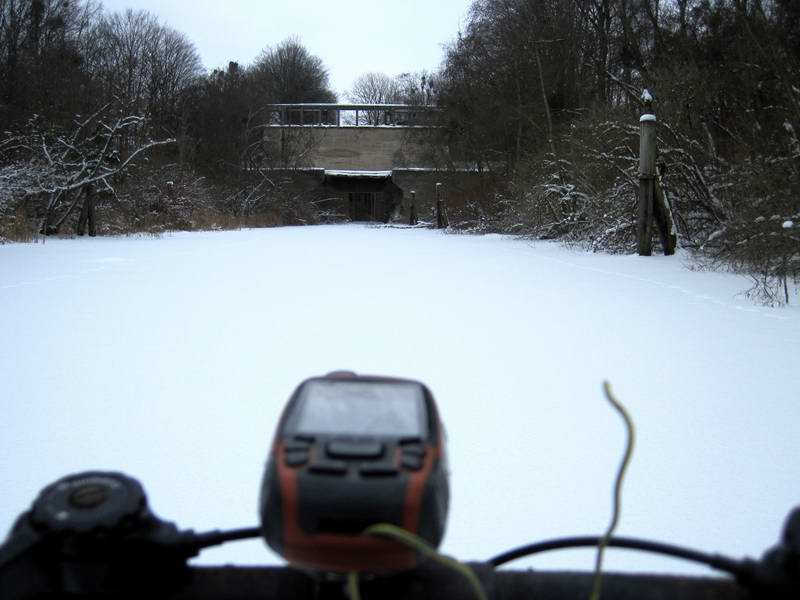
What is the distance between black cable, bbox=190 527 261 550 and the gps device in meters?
0.08

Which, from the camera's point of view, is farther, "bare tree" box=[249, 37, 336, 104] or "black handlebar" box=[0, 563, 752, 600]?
"bare tree" box=[249, 37, 336, 104]

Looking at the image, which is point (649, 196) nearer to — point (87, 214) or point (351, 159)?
point (87, 214)

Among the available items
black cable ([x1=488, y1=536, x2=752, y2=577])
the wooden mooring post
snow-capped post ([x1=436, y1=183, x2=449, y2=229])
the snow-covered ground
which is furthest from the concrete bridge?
black cable ([x1=488, y1=536, x2=752, y2=577])

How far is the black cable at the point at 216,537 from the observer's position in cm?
59

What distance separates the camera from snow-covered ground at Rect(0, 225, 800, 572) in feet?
5.05

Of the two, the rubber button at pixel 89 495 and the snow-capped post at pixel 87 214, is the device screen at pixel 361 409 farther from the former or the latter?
the snow-capped post at pixel 87 214

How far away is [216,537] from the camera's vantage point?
63 cm

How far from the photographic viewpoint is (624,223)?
374 inches

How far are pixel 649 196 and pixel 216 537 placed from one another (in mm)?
8432

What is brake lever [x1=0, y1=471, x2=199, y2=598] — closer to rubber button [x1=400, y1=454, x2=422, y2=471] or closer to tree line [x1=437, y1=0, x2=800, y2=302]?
rubber button [x1=400, y1=454, x2=422, y2=471]

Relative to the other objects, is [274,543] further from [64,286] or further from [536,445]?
[64,286]

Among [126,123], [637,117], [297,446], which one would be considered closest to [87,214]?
[126,123]

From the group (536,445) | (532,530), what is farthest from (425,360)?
(532,530)

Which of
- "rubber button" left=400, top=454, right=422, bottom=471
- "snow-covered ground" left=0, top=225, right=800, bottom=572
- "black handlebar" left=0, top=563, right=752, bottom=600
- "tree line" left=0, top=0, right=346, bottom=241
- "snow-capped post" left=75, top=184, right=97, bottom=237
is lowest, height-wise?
"snow-covered ground" left=0, top=225, right=800, bottom=572
